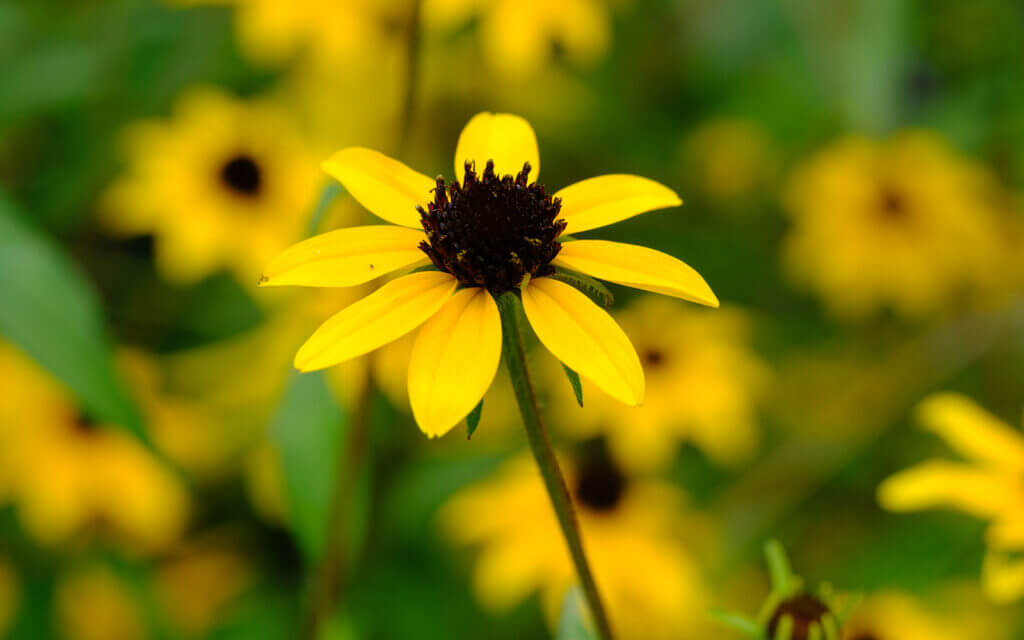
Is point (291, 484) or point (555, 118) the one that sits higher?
point (555, 118)

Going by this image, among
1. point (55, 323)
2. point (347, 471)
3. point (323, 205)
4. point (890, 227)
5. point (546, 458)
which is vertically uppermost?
point (890, 227)

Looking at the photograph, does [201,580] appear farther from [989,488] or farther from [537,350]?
[989,488]

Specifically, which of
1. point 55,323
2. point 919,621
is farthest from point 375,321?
point 919,621

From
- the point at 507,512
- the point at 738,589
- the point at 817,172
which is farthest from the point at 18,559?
the point at 817,172

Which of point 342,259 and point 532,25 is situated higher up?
point 532,25

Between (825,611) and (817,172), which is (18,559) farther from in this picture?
(817,172)
